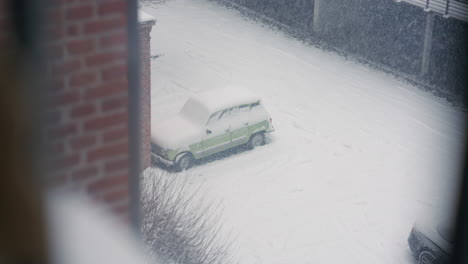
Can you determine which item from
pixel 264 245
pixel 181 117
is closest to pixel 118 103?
pixel 264 245

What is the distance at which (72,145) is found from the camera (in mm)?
2359

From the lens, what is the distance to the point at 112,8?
7.91 ft

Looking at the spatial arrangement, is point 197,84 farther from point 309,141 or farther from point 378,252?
point 378,252

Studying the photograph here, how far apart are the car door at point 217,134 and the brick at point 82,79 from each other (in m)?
11.4

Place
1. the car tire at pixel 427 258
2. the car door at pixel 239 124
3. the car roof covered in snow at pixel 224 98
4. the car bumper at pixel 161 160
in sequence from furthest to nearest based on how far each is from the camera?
1. the car door at pixel 239 124
2. the car roof covered in snow at pixel 224 98
3. the car bumper at pixel 161 160
4. the car tire at pixel 427 258

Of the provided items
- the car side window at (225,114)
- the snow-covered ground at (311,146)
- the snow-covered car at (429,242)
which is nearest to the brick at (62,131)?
the snow-covered car at (429,242)

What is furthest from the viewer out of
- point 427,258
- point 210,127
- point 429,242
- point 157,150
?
point 210,127

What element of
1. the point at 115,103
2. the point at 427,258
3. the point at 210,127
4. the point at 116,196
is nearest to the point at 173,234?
the point at 427,258

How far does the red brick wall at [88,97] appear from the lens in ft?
7.38

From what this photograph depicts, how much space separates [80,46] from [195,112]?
11853 mm

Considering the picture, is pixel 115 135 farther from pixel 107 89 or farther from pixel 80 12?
pixel 80 12

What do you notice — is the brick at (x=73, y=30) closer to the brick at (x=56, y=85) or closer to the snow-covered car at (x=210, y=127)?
the brick at (x=56, y=85)

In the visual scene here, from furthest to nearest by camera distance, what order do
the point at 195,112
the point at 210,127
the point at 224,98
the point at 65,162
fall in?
Answer: the point at 224,98 < the point at 195,112 < the point at 210,127 < the point at 65,162

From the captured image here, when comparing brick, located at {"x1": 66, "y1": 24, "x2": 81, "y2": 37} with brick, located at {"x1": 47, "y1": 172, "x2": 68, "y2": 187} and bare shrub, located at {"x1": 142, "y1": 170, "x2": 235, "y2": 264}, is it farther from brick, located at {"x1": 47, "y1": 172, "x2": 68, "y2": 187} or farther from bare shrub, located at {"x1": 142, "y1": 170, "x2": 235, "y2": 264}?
bare shrub, located at {"x1": 142, "y1": 170, "x2": 235, "y2": 264}
